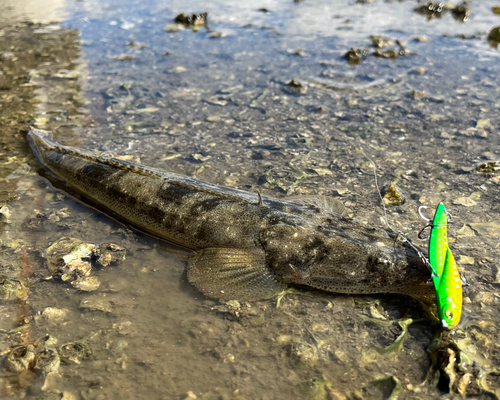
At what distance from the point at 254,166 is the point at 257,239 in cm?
178

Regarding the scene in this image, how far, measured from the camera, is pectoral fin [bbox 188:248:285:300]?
12.3 feet

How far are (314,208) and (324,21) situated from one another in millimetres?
8300

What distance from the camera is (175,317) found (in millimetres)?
3625

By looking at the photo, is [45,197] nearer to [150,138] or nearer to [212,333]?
[150,138]

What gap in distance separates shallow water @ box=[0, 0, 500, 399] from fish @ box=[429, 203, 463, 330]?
0.18m

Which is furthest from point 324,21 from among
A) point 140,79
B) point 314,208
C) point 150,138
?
point 314,208

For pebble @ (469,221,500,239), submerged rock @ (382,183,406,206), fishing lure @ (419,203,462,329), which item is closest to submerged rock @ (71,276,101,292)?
fishing lure @ (419,203,462,329)

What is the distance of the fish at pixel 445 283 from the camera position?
3.17 meters

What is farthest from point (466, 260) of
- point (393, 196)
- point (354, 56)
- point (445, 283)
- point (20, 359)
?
point (354, 56)

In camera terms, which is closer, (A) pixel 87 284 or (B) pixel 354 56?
(A) pixel 87 284

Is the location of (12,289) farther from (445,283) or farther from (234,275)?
(445,283)

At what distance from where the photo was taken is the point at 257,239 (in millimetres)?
4000

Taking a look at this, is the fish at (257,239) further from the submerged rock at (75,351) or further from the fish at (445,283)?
the submerged rock at (75,351)

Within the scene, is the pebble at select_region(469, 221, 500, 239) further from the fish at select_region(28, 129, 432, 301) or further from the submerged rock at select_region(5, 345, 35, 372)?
the submerged rock at select_region(5, 345, 35, 372)
